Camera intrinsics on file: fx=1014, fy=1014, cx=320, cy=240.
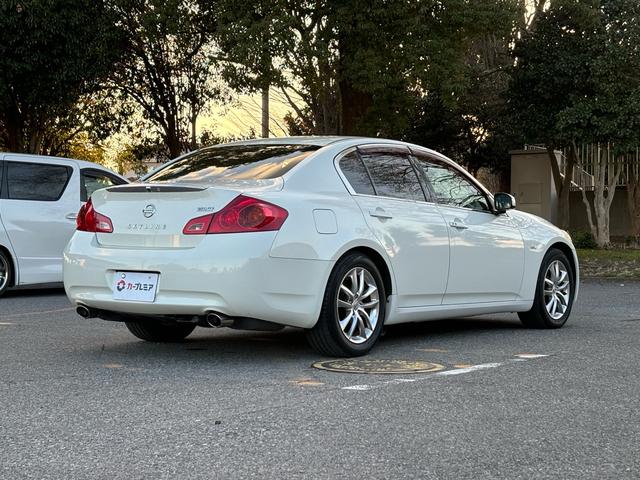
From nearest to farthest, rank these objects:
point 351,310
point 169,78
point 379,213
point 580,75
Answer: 1. point 351,310
2. point 379,213
3. point 580,75
4. point 169,78

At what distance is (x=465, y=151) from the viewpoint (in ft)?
123

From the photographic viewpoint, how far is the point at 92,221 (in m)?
7.14

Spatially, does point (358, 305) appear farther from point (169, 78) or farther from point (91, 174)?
point (169, 78)

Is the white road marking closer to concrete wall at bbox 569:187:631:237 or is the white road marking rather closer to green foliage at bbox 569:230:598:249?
green foliage at bbox 569:230:598:249

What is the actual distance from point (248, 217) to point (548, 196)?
27.9m

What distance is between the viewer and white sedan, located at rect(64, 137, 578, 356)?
649 cm

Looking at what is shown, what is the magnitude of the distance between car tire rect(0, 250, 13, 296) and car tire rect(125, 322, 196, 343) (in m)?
4.93

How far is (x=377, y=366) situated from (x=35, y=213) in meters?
7.26

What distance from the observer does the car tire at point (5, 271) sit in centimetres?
1234

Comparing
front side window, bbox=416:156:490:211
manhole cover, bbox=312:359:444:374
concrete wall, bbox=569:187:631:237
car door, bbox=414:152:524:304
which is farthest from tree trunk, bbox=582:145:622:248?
manhole cover, bbox=312:359:444:374

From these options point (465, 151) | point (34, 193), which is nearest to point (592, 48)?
point (465, 151)

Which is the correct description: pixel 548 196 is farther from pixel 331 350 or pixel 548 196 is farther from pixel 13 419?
pixel 13 419

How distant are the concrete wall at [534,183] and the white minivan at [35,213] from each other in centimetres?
2223

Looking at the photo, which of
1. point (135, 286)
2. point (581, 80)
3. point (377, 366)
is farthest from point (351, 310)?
point (581, 80)
